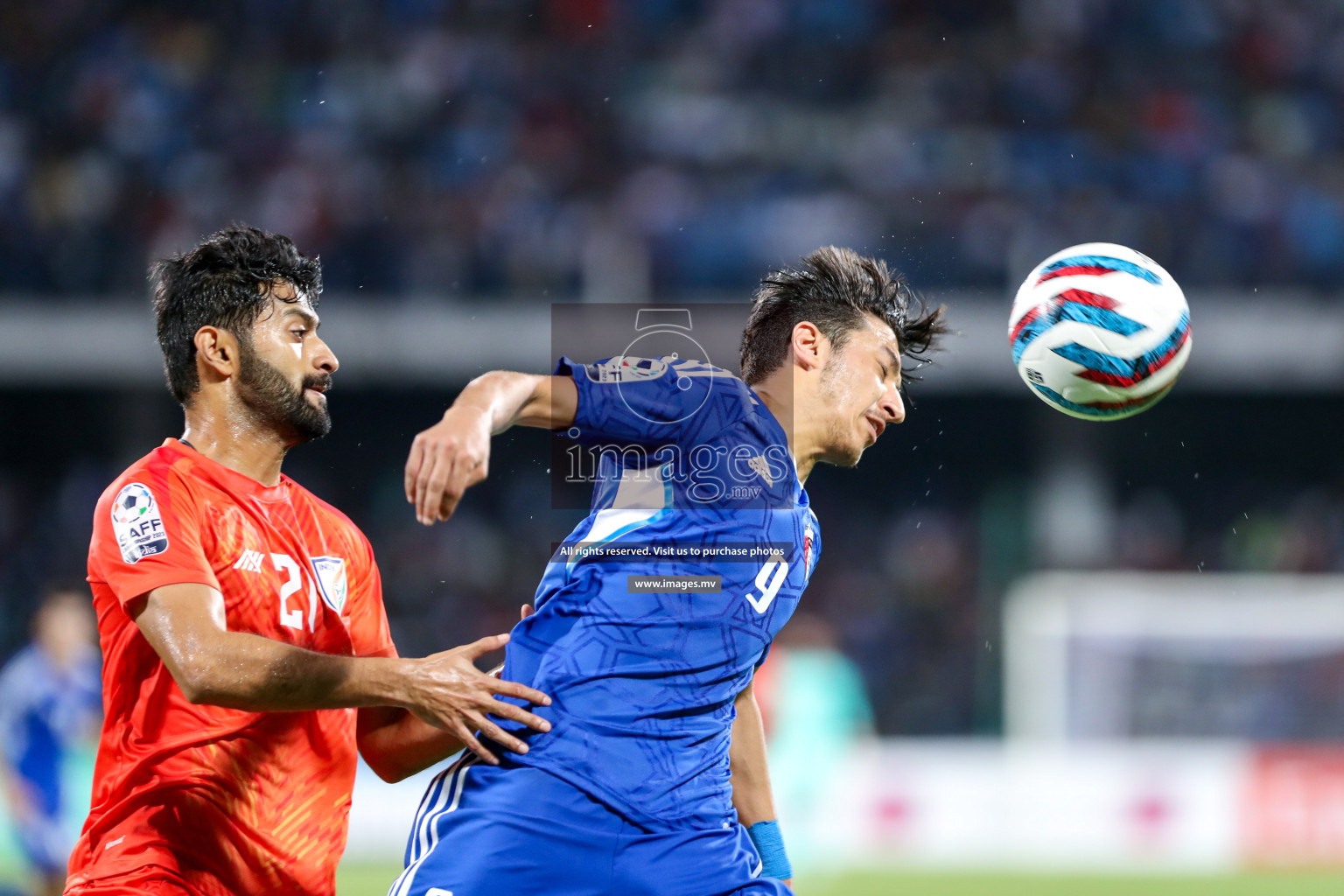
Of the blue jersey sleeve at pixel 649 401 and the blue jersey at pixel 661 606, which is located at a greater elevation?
the blue jersey sleeve at pixel 649 401

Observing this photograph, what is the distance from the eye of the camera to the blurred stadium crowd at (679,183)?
15.9 metres

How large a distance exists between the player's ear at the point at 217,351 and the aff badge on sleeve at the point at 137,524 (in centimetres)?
39

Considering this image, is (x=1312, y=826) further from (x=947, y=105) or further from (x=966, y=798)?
(x=947, y=105)

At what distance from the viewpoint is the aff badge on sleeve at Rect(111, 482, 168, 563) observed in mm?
3441

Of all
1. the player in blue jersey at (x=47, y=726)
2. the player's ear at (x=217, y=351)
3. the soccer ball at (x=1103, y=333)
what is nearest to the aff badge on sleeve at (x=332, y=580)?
the player's ear at (x=217, y=351)

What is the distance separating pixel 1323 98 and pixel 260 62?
1310 centimetres

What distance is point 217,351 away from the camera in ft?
12.5

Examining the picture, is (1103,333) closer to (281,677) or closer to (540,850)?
(540,850)

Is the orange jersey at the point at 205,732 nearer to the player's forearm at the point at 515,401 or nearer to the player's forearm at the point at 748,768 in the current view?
the player's forearm at the point at 515,401

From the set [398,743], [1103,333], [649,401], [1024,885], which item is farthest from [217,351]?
[1024,885]

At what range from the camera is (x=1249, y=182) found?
16859 millimetres

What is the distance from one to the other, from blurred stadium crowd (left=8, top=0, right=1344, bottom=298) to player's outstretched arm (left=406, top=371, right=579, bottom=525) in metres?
12.4

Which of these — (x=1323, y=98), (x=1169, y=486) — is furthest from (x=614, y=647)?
(x=1323, y=98)

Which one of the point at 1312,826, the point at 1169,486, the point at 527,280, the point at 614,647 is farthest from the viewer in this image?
A: the point at 1169,486
